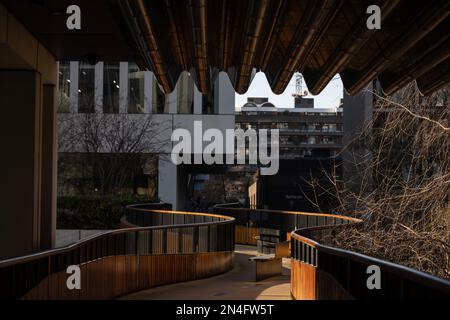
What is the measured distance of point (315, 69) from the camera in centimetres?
920

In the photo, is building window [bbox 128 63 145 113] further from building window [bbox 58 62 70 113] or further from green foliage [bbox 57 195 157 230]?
green foliage [bbox 57 195 157 230]

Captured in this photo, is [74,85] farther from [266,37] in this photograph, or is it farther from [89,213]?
[266,37]

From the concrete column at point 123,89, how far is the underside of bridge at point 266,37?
73.9 ft

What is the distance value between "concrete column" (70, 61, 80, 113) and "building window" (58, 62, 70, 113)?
0.23 metres

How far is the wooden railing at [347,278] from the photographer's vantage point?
4.90m

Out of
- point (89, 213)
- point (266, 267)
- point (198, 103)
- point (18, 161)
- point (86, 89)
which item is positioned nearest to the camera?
point (18, 161)

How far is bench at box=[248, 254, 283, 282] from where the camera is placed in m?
15.3

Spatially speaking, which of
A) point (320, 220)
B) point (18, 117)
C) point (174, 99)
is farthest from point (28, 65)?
point (174, 99)

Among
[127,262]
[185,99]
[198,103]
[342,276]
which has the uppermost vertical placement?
[185,99]

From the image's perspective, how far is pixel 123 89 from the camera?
33.3 m

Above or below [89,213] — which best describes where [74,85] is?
above

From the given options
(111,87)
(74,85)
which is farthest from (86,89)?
(111,87)

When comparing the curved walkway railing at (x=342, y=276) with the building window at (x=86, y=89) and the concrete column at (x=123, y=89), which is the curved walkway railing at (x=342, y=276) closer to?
the concrete column at (x=123, y=89)

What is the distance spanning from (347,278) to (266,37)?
2.97m
